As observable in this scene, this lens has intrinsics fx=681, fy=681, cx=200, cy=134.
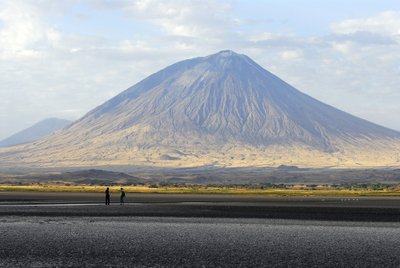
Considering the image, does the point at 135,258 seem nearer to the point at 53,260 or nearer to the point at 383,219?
the point at 53,260

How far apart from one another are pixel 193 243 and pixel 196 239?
1664mm

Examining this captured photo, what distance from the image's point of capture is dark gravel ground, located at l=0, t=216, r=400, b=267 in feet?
97.8

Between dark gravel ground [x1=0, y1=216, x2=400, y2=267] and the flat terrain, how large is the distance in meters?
0.04

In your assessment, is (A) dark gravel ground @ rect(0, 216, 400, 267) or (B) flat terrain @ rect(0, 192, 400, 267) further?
(B) flat terrain @ rect(0, 192, 400, 267)

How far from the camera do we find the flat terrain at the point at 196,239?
98.5 feet

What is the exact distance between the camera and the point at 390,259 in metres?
30.8

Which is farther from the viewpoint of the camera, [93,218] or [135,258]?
Answer: [93,218]

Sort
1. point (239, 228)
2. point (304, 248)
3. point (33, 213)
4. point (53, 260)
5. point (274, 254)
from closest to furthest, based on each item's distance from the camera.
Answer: point (53, 260) < point (274, 254) < point (304, 248) < point (239, 228) < point (33, 213)

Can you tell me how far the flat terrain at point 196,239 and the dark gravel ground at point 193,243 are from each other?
0.04 metres

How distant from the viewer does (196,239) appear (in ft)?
123

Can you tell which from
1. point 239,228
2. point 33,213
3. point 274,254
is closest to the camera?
point 274,254

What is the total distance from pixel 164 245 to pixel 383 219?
908 inches

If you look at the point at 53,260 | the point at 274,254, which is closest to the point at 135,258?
the point at 53,260

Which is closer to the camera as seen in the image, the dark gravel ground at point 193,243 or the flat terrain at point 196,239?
the dark gravel ground at point 193,243
